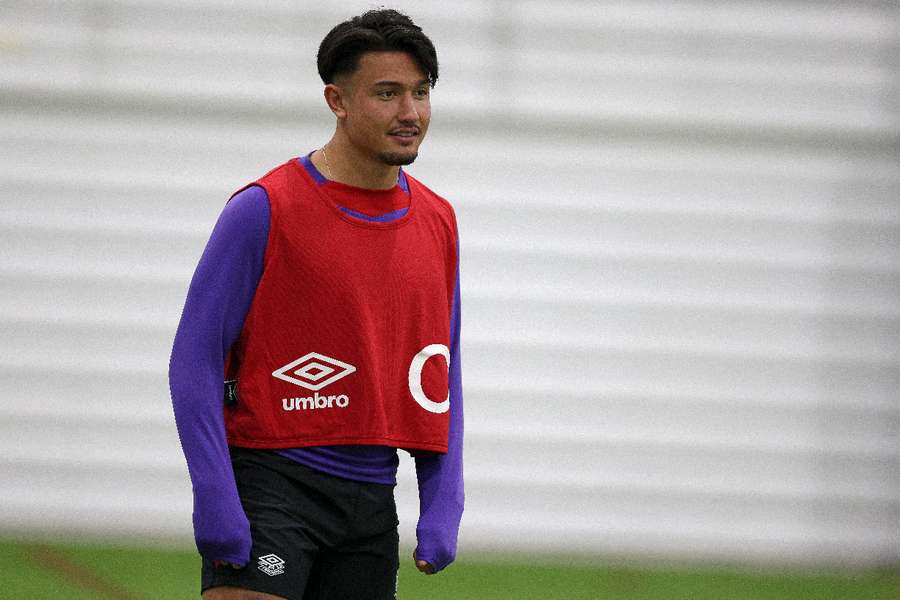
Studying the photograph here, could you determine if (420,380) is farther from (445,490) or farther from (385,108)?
(385,108)

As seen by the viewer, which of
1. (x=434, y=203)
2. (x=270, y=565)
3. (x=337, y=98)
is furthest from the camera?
(x=434, y=203)

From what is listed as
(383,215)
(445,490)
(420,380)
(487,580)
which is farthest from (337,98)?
(487,580)

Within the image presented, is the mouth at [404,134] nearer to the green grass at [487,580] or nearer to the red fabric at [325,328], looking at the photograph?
the red fabric at [325,328]

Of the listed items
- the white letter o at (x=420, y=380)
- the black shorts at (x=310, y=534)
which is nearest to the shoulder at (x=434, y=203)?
the white letter o at (x=420, y=380)

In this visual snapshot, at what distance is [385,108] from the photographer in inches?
93.4

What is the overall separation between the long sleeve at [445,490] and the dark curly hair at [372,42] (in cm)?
51

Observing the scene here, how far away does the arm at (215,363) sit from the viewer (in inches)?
86.4

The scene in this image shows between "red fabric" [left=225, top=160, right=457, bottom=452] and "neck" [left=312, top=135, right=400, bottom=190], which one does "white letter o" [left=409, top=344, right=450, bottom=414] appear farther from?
"neck" [left=312, top=135, right=400, bottom=190]

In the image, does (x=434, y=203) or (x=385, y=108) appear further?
(x=434, y=203)

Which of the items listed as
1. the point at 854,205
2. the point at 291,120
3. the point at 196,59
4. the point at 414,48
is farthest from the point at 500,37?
the point at 414,48

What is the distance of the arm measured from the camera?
2.20 m

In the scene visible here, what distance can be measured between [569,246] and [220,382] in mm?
3860

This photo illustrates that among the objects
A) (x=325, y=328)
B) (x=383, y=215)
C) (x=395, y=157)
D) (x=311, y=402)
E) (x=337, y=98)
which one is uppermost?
(x=337, y=98)

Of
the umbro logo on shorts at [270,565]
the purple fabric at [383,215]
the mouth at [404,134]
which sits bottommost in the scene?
the umbro logo on shorts at [270,565]
